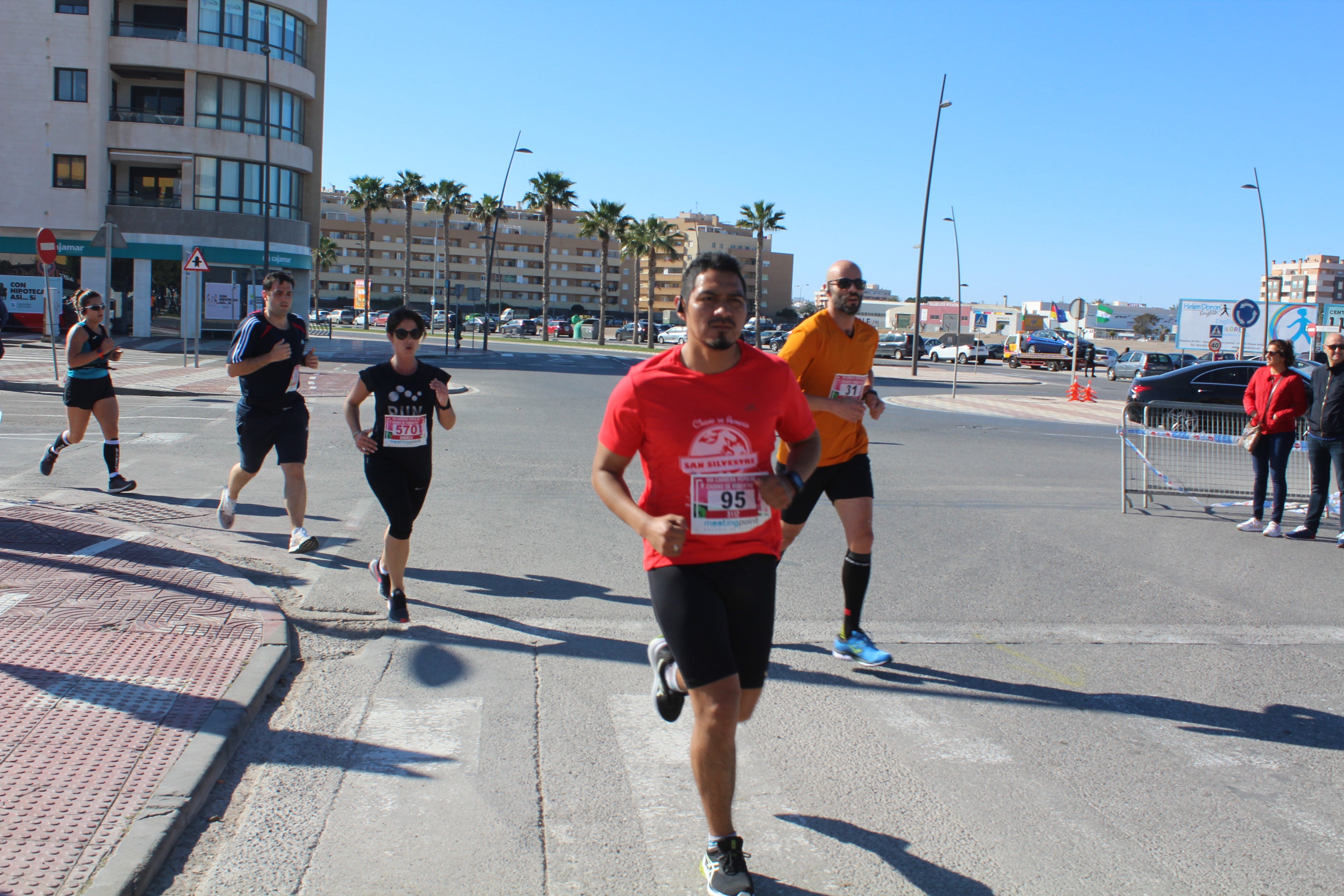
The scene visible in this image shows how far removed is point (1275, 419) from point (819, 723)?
6.89m

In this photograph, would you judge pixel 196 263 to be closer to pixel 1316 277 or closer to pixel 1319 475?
pixel 1319 475

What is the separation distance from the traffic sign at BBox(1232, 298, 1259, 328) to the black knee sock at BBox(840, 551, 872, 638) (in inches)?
1187

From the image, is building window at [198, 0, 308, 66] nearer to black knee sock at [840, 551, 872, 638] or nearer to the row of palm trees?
the row of palm trees

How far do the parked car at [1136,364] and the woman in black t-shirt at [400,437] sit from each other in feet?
138

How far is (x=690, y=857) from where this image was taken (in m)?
3.23

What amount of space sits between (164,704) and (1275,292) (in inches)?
2242

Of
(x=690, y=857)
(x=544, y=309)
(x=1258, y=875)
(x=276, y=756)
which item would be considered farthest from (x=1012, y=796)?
(x=544, y=309)

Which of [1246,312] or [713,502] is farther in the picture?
[1246,312]

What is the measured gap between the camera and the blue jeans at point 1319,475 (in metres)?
8.89

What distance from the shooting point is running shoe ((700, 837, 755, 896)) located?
2.92 metres

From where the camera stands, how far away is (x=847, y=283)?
4.96 metres

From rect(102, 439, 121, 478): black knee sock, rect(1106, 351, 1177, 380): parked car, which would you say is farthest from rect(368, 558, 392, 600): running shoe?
rect(1106, 351, 1177, 380): parked car

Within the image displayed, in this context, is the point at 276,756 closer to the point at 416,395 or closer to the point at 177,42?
the point at 416,395

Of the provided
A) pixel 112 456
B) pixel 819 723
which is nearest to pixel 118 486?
pixel 112 456
